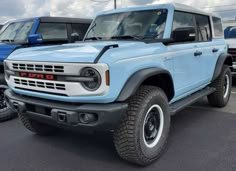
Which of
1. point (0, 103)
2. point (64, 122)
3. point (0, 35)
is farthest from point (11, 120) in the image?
point (64, 122)

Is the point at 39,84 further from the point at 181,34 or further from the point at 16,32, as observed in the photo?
the point at 16,32

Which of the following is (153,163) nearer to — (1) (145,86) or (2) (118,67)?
(1) (145,86)

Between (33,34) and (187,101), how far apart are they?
11.1 ft

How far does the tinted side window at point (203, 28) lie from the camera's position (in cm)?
493

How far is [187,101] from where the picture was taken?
4.34 m

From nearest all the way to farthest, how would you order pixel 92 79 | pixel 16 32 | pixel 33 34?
pixel 92 79 < pixel 33 34 < pixel 16 32

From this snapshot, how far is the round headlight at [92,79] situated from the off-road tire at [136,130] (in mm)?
501

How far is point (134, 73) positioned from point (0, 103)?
3179mm

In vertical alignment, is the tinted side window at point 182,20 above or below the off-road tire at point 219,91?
above

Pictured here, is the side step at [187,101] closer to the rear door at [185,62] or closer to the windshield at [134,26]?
the rear door at [185,62]

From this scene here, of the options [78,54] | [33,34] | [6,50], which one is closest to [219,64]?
[78,54]

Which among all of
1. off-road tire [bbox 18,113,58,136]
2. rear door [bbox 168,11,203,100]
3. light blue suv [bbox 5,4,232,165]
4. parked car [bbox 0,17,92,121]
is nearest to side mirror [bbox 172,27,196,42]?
light blue suv [bbox 5,4,232,165]

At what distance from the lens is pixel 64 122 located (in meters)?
2.91

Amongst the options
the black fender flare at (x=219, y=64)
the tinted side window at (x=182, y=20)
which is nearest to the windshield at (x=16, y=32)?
the tinted side window at (x=182, y=20)
